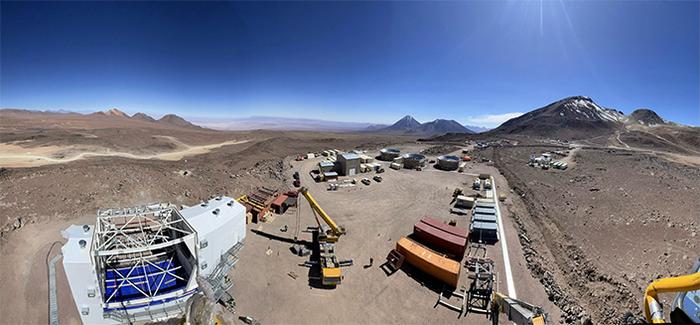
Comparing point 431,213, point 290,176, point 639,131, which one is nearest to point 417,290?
point 431,213

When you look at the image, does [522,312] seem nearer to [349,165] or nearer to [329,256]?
[329,256]

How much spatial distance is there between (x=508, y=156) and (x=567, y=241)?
4619cm

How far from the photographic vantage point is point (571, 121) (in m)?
120

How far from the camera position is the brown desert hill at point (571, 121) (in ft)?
364

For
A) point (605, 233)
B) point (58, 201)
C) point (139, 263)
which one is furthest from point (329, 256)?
point (605, 233)

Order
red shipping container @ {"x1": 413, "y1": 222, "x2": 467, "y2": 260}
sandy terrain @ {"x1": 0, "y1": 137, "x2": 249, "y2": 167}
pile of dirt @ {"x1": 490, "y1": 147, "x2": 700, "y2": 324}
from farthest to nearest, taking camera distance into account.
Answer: sandy terrain @ {"x1": 0, "y1": 137, "x2": 249, "y2": 167} → red shipping container @ {"x1": 413, "y1": 222, "x2": 467, "y2": 260} → pile of dirt @ {"x1": 490, "y1": 147, "x2": 700, "y2": 324}

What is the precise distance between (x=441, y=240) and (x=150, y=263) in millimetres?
20109

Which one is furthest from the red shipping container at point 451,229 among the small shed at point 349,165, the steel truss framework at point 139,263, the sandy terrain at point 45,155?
the sandy terrain at point 45,155

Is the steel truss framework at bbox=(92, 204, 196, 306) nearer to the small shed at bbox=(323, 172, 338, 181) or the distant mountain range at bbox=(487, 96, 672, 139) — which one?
the small shed at bbox=(323, 172, 338, 181)

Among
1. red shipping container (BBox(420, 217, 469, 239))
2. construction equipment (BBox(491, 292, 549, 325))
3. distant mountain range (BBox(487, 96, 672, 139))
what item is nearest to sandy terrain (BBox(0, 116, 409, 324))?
red shipping container (BBox(420, 217, 469, 239))

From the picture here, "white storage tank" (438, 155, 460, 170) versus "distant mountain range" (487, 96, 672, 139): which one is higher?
"distant mountain range" (487, 96, 672, 139)

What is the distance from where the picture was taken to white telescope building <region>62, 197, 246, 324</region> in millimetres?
14016

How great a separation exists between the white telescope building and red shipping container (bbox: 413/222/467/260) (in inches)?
589

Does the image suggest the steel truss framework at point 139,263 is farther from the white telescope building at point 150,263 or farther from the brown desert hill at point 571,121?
the brown desert hill at point 571,121
